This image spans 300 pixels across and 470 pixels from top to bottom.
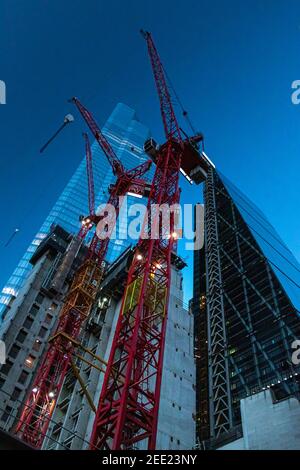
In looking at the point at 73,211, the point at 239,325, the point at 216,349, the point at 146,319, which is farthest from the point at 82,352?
the point at 73,211

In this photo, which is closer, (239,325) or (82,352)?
(82,352)

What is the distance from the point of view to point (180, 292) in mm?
63094

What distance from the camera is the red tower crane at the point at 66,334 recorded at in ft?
161

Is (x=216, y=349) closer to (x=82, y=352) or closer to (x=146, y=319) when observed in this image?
(x=82, y=352)

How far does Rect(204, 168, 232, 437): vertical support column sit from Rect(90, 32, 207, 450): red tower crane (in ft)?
35.5

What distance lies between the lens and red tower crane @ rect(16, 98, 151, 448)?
161 feet

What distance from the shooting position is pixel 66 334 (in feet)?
167

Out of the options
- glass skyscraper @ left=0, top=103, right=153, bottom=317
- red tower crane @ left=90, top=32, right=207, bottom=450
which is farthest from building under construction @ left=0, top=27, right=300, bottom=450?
glass skyscraper @ left=0, top=103, right=153, bottom=317

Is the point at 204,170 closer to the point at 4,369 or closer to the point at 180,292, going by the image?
the point at 180,292

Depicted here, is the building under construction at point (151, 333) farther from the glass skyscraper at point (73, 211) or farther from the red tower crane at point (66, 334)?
the glass skyscraper at point (73, 211)

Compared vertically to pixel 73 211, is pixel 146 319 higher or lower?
lower

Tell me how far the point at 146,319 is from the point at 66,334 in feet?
74.6

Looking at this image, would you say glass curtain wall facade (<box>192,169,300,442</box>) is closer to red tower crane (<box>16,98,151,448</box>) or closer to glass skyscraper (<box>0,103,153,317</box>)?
red tower crane (<box>16,98,151,448</box>)
